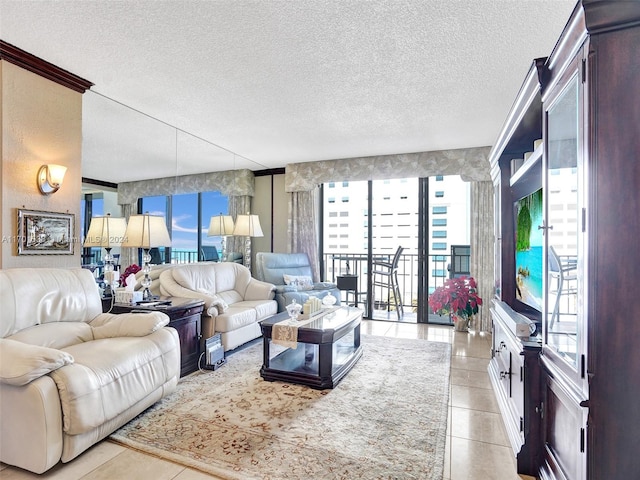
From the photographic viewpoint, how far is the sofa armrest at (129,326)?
2.43 meters

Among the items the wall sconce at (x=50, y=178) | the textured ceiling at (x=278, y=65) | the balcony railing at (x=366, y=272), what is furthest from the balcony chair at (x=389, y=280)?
the wall sconce at (x=50, y=178)

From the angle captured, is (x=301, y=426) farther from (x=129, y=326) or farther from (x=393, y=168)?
(x=393, y=168)

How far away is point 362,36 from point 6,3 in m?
2.13

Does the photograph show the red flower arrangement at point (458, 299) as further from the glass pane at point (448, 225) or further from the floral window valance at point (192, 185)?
the floral window valance at point (192, 185)

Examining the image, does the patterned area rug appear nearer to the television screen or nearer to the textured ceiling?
the television screen

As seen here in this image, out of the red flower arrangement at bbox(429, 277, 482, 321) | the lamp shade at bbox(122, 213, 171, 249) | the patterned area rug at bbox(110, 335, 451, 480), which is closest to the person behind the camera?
Answer: the patterned area rug at bbox(110, 335, 451, 480)

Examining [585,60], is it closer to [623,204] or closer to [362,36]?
[623,204]

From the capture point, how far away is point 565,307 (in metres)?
1.48

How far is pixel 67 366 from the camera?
1.81m

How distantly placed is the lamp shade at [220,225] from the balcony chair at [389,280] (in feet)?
8.02

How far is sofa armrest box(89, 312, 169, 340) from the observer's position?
243cm

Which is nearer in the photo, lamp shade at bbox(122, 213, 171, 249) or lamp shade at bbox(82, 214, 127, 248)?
lamp shade at bbox(122, 213, 171, 249)

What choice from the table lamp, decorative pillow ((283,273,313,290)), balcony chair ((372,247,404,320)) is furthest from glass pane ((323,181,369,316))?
the table lamp

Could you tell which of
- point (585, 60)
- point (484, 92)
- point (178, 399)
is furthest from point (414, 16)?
point (178, 399)
